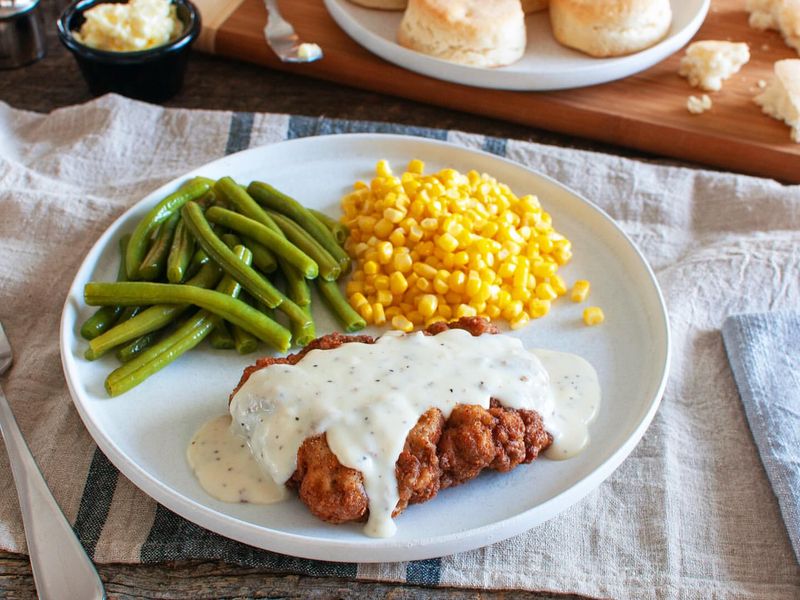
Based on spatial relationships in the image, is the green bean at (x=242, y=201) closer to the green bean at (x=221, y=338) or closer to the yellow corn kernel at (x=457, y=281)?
the green bean at (x=221, y=338)

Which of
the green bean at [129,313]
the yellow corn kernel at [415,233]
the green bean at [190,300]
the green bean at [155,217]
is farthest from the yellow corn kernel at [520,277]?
the green bean at [129,313]

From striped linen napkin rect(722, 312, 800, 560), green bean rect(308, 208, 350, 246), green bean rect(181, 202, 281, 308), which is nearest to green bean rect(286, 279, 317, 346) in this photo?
green bean rect(181, 202, 281, 308)

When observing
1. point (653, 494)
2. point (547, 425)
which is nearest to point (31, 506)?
point (547, 425)

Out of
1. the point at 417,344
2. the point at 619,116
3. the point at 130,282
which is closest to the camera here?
the point at 417,344

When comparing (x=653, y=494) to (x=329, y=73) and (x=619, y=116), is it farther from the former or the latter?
(x=329, y=73)

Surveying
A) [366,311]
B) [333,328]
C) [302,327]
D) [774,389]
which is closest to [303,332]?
[302,327]

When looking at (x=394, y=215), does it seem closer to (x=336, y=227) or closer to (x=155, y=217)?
(x=336, y=227)
